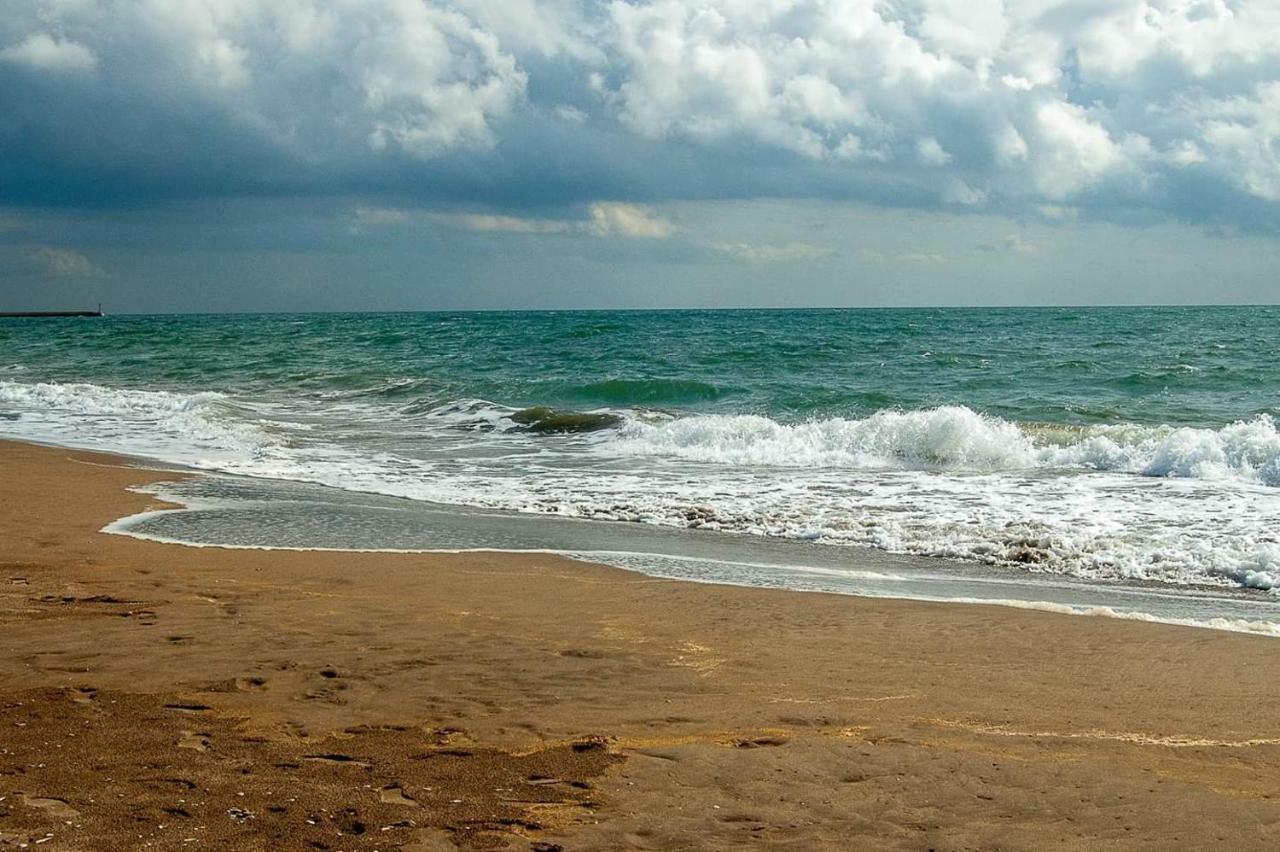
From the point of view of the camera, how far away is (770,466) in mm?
15664

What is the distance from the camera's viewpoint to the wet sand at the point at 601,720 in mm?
3795

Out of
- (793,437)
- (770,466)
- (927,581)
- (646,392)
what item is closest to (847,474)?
(770,466)

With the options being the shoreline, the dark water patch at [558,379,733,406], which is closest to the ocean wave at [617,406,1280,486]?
the shoreline

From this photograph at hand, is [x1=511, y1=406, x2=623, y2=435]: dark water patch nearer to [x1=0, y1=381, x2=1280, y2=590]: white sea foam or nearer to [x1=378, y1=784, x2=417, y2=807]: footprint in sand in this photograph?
[x1=0, y1=381, x2=1280, y2=590]: white sea foam

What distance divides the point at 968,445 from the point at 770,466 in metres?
3.13

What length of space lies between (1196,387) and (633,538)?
20617 mm

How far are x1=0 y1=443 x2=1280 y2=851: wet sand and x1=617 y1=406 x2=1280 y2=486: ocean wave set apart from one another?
8.38 m

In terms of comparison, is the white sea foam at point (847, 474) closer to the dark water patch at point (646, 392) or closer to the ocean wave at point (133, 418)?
the ocean wave at point (133, 418)

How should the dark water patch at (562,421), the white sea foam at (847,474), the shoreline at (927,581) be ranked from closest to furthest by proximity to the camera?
the shoreline at (927,581) < the white sea foam at (847,474) < the dark water patch at (562,421)

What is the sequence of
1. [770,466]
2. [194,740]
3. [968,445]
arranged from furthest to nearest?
[968,445] < [770,466] < [194,740]

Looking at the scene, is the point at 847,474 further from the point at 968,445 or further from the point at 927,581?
the point at 927,581

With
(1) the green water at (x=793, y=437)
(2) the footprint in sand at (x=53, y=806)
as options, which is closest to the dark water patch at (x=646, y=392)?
(1) the green water at (x=793, y=437)

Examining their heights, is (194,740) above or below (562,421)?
below

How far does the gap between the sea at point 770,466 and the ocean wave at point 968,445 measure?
0.06 metres
